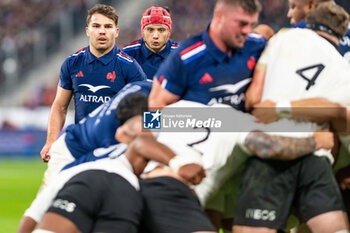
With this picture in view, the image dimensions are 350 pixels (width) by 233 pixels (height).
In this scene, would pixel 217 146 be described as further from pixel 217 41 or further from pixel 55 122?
pixel 55 122

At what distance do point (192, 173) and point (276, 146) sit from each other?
22.6 inches

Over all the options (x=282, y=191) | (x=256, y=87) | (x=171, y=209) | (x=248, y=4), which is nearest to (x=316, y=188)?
(x=282, y=191)

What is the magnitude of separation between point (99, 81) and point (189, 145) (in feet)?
9.76

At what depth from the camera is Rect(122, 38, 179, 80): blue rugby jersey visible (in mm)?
7594

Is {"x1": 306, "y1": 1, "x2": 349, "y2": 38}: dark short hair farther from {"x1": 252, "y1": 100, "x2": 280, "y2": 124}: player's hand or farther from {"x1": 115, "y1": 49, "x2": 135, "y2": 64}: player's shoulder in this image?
{"x1": 115, "y1": 49, "x2": 135, "y2": 64}: player's shoulder

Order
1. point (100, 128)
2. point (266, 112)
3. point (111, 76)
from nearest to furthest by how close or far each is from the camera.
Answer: point (266, 112) → point (100, 128) → point (111, 76)

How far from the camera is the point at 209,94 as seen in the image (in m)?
4.66

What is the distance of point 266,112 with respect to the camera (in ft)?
14.5

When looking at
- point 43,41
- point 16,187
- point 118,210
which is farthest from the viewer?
point 43,41

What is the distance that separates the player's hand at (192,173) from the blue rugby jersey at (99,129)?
1.07 metres

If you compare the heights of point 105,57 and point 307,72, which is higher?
point 307,72

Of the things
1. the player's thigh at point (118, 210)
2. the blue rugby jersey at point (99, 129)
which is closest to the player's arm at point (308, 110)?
the player's thigh at point (118, 210)

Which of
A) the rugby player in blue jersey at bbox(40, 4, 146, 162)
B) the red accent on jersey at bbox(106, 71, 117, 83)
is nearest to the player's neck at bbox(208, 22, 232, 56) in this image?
the rugby player in blue jersey at bbox(40, 4, 146, 162)

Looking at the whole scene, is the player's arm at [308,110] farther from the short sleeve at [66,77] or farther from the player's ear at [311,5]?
the short sleeve at [66,77]
